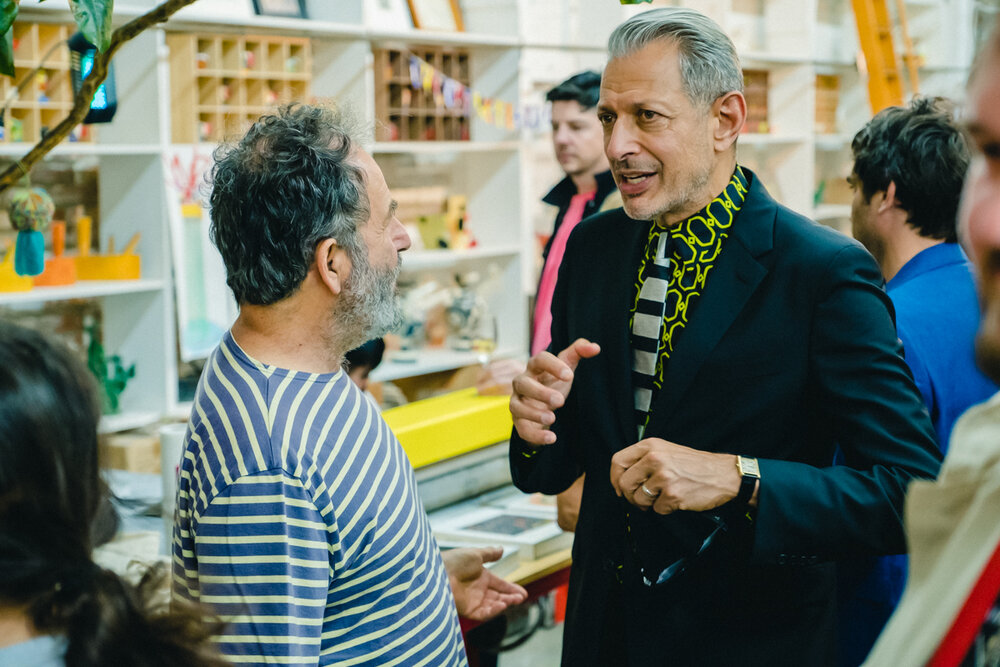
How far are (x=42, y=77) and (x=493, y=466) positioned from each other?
1884mm

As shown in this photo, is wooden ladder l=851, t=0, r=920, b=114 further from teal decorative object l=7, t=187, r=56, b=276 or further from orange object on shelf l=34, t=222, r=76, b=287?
teal decorative object l=7, t=187, r=56, b=276

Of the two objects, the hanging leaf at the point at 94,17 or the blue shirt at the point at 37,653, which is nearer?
the blue shirt at the point at 37,653

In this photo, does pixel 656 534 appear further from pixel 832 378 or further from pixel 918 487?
pixel 918 487

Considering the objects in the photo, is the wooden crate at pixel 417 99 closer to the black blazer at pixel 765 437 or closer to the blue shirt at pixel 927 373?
the blue shirt at pixel 927 373

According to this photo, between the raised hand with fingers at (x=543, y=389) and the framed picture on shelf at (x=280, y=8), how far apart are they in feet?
8.83

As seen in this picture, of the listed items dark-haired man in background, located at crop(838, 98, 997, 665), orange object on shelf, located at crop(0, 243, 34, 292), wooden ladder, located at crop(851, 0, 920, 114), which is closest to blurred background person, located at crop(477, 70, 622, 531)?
dark-haired man in background, located at crop(838, 98, 997, 665)

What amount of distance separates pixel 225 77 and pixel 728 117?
254 centimetres

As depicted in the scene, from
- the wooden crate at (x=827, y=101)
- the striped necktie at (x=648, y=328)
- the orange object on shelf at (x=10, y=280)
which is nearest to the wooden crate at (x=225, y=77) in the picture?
the orange object on shelf at (x=10, y=280)

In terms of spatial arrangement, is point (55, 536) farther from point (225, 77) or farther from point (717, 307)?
point (225, 77)

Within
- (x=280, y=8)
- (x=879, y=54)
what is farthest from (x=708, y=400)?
(x=879, y=54)

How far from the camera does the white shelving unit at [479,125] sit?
11.1ft

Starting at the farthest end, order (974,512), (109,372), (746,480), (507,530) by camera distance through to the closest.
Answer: (109,372), (507,530), (746,480), (974,512)

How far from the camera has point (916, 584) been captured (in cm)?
77

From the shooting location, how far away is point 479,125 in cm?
468
